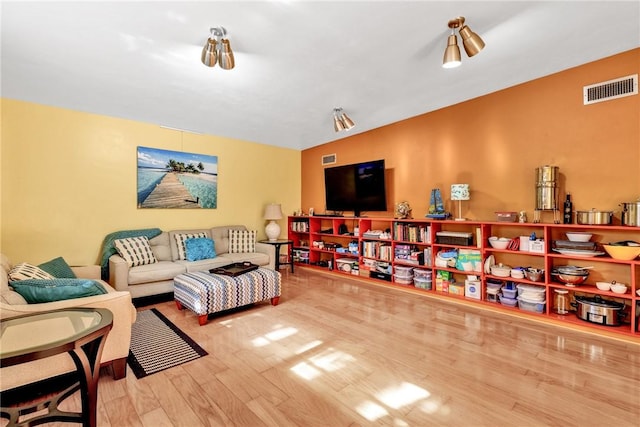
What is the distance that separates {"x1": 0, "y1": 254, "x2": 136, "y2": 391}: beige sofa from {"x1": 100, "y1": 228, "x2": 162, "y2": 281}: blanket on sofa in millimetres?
1768

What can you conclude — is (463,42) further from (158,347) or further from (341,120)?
(158,347)

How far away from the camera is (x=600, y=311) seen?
101 inches

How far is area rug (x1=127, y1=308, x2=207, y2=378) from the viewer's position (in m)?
2.10

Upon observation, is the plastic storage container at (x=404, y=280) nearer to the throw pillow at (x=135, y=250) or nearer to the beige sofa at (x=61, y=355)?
the beige sofa at (x=61, y=355)

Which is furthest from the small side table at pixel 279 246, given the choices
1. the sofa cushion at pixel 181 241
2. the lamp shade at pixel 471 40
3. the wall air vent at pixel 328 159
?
the lamp shade at pixel 471 40

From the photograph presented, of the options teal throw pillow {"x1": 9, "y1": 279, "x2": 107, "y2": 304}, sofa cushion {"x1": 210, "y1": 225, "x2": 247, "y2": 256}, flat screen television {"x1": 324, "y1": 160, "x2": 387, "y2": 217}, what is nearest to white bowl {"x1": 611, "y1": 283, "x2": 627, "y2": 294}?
flat screen television {"x1": 324, "y1": 160, "x2": 387, "y2": 217}

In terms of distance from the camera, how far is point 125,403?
1.70 meters

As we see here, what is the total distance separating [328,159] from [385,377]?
Result: 166 inches

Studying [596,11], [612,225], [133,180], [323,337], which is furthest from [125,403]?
[596,11]

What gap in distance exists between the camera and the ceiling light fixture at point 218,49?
223 cm

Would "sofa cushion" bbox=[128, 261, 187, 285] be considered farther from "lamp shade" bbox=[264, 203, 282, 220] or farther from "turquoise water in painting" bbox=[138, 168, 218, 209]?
"lamp shade" bbox=[264, 203, 282, 220]

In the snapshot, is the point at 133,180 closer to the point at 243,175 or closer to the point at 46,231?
the point at 46,231

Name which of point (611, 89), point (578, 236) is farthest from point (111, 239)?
point (611, 89)

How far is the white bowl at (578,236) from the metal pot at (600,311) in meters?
0.56
